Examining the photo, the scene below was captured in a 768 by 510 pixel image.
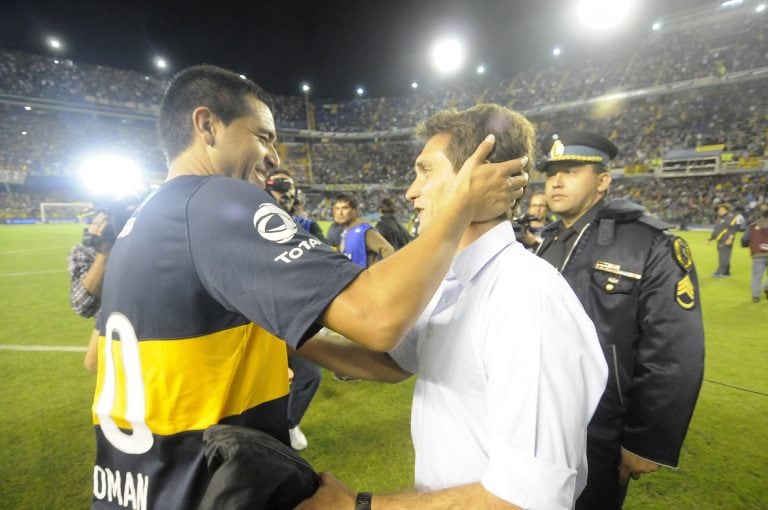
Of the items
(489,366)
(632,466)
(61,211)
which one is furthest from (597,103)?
(61,211)

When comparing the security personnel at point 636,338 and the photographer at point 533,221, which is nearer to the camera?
the security personnel at point 636,338

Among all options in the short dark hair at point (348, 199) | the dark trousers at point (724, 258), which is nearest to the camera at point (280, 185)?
the short dark hair at point (348, 199)

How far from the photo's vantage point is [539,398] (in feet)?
3.19

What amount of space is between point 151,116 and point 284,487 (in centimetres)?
4972

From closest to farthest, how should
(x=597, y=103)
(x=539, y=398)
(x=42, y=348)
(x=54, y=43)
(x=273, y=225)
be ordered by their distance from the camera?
(x=539, y=398)
(x=273, y=225)
(x=42, y=348)
(x=54, y=43)
(x=597, y=103)

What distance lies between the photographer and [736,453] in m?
3.41

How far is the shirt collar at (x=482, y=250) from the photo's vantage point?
1.30 metres

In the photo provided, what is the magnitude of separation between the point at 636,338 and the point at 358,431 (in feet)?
8.57

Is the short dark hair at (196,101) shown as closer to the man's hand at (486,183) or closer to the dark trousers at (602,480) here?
the man's hand at (486,183)

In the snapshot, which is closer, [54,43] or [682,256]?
[682,256]

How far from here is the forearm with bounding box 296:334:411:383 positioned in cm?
158

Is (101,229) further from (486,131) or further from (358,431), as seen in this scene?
(486,131)

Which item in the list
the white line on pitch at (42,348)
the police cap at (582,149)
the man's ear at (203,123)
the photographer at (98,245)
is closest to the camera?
the man's ear at (203,123)

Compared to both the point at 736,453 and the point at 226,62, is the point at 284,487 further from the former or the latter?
the point at 226,62
